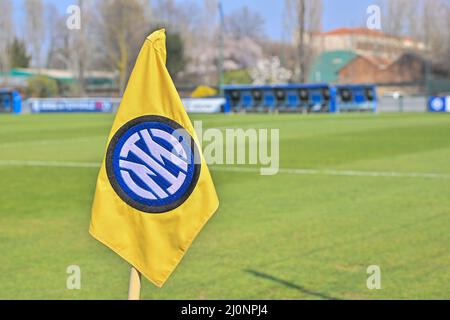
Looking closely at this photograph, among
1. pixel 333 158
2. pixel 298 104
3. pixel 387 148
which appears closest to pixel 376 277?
pixel 333 158

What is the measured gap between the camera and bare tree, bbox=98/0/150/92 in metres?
61.9

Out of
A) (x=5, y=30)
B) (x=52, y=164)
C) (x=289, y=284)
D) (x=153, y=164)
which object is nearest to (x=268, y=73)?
(x=5, y=30)

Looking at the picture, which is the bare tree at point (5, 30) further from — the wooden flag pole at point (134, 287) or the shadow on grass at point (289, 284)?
the wooden flag pole at point (134, 287)

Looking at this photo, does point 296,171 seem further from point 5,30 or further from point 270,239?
point 5,30

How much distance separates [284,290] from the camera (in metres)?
6.84

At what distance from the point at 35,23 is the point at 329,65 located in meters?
35.0

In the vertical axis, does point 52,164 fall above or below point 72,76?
below

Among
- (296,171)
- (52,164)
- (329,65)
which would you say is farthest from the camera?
(329,65)

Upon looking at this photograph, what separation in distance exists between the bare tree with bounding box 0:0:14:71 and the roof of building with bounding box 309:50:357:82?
34.8 metres

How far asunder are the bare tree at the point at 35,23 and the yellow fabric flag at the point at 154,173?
76762 millimetres

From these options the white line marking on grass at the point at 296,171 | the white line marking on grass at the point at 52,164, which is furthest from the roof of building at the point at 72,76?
the white line marking on grass at the point at 296,171

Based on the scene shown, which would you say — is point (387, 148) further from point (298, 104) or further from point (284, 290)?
point (298, 104)

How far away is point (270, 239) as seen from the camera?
29.9 ft

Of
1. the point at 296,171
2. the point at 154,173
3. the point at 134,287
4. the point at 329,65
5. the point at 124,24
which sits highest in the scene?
the point at 124,24
